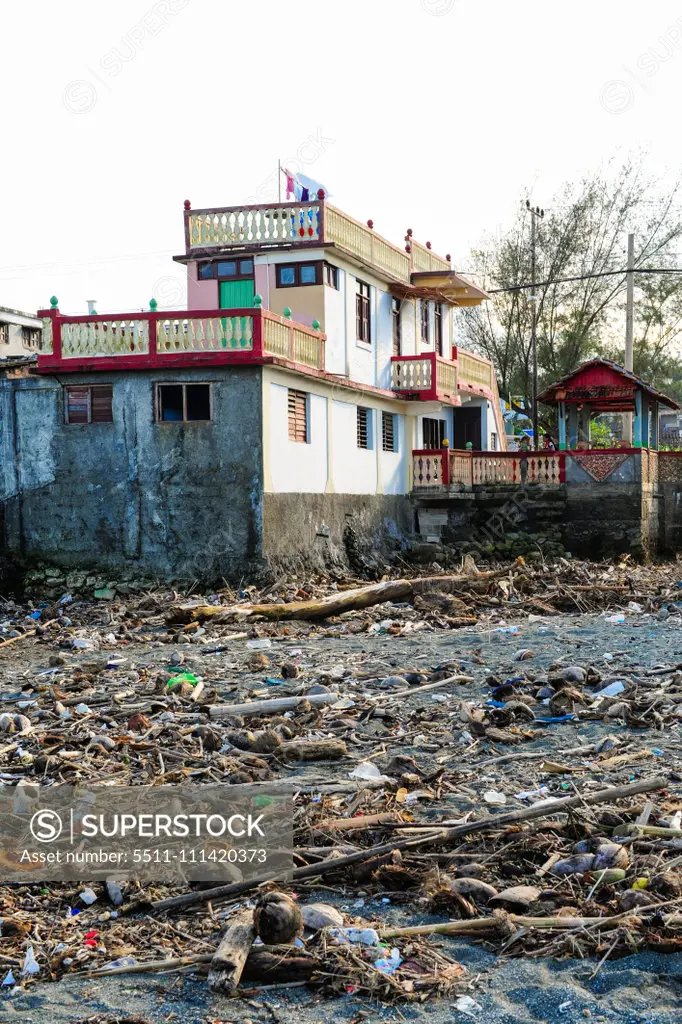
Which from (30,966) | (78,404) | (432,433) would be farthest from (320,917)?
(432,433)

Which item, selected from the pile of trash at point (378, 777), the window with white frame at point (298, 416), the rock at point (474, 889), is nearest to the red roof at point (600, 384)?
the window with white frame at point (298, 416)

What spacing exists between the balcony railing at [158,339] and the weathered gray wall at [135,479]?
344 mm

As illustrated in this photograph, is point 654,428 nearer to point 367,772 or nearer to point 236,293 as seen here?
point 236,293

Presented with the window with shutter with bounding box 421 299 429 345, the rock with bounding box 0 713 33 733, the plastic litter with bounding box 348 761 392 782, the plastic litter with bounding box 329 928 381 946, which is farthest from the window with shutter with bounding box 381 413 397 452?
the plastic litter with bounding box 329 928 381 946

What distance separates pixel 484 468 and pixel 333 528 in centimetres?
578

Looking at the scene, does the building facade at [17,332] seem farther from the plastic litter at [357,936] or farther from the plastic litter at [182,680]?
the plastic litter at [357,936]

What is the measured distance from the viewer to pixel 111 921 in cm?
523

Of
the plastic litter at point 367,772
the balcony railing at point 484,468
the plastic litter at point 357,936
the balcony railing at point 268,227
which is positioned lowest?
the plastic litter at point 357,936

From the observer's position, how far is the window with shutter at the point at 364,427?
77.8ft

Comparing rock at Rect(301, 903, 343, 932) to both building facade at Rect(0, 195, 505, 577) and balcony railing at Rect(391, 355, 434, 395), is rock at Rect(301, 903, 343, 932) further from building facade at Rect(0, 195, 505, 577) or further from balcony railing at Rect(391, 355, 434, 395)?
balcony railing at Rect(391, 355, 434, 395)

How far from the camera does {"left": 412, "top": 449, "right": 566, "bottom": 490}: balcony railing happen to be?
2502 cm

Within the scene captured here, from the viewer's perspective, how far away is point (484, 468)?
2569 cm

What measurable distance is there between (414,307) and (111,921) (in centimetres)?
2381

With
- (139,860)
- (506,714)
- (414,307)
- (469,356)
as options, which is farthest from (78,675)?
(469,356)
